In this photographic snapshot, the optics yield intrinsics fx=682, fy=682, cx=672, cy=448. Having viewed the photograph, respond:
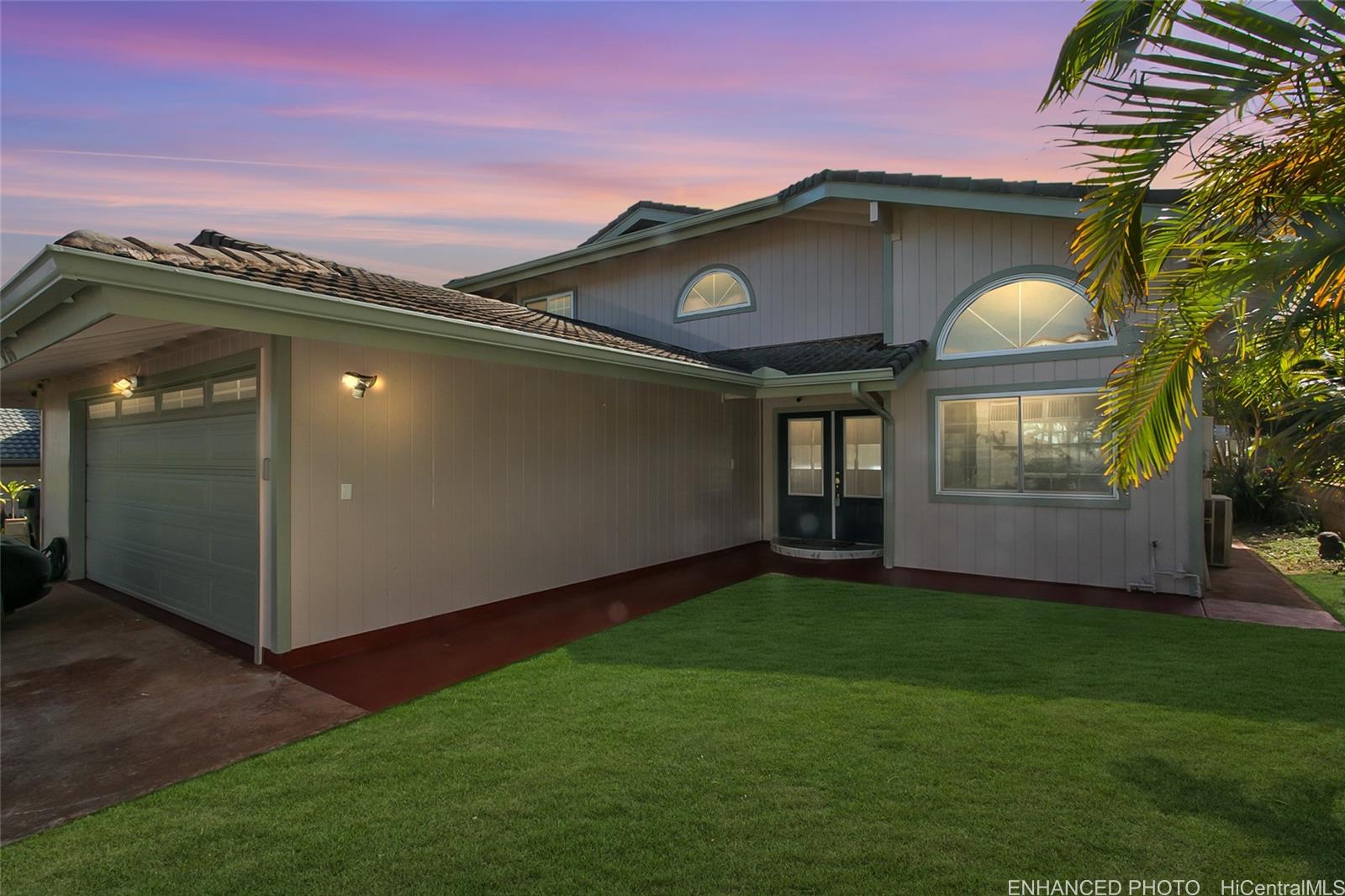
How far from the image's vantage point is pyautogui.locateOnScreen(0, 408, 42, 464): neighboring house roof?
15274 mm

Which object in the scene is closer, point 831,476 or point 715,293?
point 831,476

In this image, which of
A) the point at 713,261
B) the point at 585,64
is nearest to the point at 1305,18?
the point at 585,64

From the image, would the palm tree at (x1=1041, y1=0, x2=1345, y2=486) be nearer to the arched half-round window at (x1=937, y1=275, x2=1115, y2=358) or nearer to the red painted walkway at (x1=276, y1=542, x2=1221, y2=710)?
the arched half-round window at (x1=937, y1=275, x2=1115, y2=358)

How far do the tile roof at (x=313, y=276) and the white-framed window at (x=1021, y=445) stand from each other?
309 cm

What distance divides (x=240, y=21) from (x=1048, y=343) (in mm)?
8616

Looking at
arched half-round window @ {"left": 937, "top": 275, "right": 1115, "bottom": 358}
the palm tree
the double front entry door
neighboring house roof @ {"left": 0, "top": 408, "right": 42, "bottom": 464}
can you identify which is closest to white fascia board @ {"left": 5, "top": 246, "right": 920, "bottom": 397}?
the palm tree

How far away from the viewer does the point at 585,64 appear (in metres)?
7.31

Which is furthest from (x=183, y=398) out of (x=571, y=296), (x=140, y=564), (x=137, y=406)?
(x=571, y=296)

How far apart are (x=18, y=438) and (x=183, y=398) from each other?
14.4 metres

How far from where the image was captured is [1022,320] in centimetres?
769

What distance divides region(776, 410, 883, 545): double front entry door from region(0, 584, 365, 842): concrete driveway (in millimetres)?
7369

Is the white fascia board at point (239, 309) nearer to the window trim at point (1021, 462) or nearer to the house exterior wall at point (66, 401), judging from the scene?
the house exterior wall at point (66, 401)

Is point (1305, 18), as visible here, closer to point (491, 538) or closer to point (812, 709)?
point (812, 709)

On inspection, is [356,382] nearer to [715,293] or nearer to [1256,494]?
[715,293]
